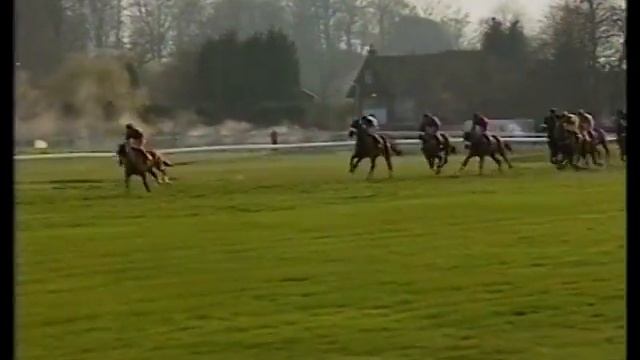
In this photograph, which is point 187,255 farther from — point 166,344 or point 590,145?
point 590,145

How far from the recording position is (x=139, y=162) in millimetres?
1199

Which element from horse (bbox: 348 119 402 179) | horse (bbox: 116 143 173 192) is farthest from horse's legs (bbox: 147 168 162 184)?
horse (bbox: 348 119 402 179)

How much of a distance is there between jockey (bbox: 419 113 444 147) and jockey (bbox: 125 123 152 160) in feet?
1.30

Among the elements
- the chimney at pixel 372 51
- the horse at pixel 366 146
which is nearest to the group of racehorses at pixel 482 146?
the horse at pixel 366 146

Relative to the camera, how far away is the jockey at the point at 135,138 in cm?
122

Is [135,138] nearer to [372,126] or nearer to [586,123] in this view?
[372,126]

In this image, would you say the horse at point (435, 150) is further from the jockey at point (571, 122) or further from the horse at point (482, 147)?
the jockey at point (571, 122)

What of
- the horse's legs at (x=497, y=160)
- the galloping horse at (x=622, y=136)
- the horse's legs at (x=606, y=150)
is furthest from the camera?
the horse's legs at (x=497, y=160)

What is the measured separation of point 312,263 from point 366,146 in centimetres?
19

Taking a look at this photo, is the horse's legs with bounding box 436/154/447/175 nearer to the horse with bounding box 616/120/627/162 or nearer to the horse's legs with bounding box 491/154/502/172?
the horse's legs with bounding box 491/154/502/172

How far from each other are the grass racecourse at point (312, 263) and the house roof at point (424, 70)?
121 mm

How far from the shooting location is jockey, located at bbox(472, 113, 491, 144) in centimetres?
125
